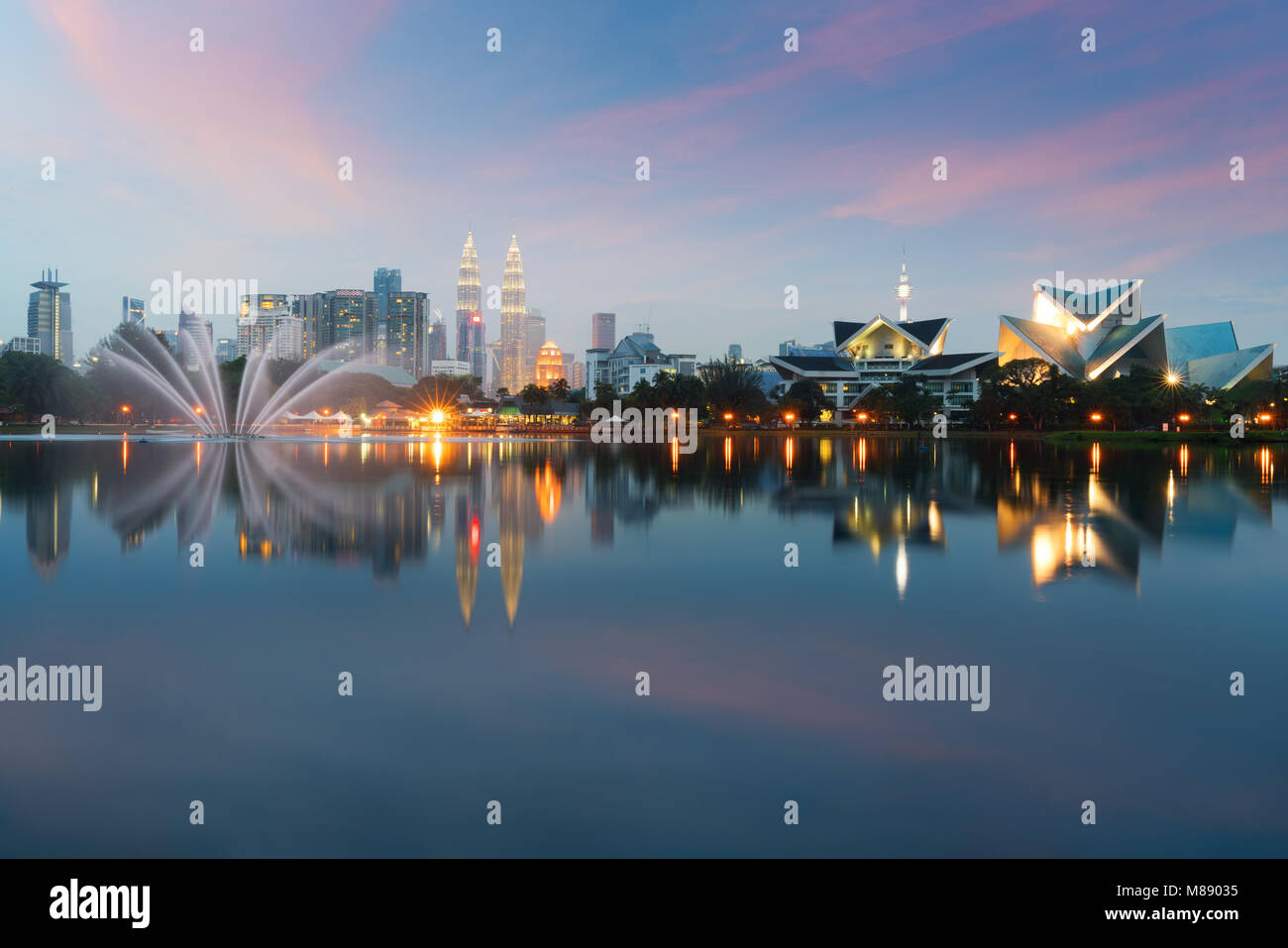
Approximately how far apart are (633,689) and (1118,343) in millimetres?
118082

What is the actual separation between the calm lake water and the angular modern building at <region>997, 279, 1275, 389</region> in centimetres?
10168

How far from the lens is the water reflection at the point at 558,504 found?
44.8 ft

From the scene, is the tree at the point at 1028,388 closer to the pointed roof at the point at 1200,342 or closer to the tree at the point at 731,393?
the tree at the point at 731,393

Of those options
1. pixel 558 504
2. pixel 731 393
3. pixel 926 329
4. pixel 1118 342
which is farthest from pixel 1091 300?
pixel 558 504

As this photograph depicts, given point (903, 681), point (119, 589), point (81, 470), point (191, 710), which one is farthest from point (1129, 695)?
point (81, 470)

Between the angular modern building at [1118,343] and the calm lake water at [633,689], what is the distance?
334ft

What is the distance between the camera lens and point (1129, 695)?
7.06 m

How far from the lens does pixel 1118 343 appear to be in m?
108

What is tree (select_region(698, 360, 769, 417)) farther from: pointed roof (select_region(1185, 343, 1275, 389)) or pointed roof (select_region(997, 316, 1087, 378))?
pointed roof (select_region(1185, 343, 1275, 389))

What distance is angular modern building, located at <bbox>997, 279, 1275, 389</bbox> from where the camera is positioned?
105 meters

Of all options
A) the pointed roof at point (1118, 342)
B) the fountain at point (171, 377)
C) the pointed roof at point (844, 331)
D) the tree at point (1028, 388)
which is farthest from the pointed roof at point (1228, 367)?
the fountain at point (171, 377)

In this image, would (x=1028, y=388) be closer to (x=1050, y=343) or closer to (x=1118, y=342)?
(x=1050, y=343)

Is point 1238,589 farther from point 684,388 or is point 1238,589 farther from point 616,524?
point 684,388
